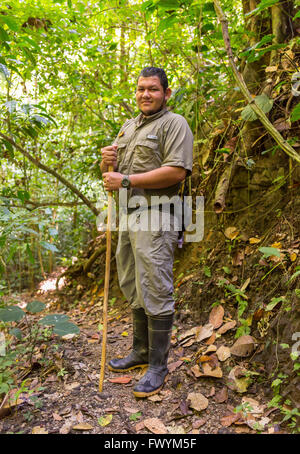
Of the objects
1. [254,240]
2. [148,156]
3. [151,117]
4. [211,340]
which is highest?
[151,117]

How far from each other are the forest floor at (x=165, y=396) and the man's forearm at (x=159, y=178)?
4.27ft

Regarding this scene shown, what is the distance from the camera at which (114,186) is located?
252 cm

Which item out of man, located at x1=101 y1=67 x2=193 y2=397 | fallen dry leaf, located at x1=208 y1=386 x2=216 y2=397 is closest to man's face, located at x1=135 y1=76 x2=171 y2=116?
man, located at x1=101 y1=67 x2=193 y2=397

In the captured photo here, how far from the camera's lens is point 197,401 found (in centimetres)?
224

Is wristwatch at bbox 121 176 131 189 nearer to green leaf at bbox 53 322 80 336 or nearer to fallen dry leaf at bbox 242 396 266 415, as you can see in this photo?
green leaf at bbox 53 322 80 336

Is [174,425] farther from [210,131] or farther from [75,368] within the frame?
[210,131]

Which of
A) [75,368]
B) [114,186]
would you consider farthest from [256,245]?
[75,368]

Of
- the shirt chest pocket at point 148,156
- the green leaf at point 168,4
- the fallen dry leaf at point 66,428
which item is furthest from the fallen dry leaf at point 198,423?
the green leaf at point 168,4

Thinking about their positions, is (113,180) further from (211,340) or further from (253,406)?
(253,406)

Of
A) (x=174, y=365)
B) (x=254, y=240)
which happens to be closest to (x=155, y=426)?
(x=174, y=365)

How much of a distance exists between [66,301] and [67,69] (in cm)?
366

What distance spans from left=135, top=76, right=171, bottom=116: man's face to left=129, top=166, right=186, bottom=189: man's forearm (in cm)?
54

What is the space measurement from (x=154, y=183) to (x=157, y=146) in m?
0.31

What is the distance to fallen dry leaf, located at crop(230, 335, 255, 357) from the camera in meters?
2.43
